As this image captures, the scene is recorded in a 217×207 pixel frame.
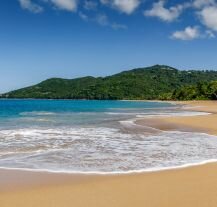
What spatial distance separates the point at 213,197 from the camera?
23.5 feet

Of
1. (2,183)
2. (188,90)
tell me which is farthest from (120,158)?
(188,90)

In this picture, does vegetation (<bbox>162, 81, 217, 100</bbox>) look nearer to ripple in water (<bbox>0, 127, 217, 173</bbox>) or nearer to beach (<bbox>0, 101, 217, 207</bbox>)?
ripple in water (<bbox>0, 127, 217, 173</bbox>)

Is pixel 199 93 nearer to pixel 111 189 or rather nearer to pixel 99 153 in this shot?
pixel 99 153

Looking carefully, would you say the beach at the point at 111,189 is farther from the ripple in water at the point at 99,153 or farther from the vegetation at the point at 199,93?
the vegetation at the point at 199,93

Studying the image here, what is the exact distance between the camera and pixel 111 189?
7.88 m

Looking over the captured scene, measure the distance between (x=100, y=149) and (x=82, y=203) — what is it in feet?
24.0

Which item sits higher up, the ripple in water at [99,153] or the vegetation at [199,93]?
the vegetation at [199,93]

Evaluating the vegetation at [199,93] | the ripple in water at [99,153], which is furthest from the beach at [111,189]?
the vegetation at [199,93]

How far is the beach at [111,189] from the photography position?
6906 mm

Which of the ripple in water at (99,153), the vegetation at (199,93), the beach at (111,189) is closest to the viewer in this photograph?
the beach at (111,189)

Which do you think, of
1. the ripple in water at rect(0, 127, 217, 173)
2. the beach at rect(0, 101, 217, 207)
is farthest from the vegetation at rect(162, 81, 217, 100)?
the beach at rect(0, 101, 217, 207)

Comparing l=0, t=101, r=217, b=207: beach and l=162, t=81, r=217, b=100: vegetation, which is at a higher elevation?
l=162, t=81, r=217, b=100: vegetation

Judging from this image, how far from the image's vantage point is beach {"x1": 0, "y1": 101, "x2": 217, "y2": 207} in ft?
22.7

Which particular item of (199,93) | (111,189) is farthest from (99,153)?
(199,93)
